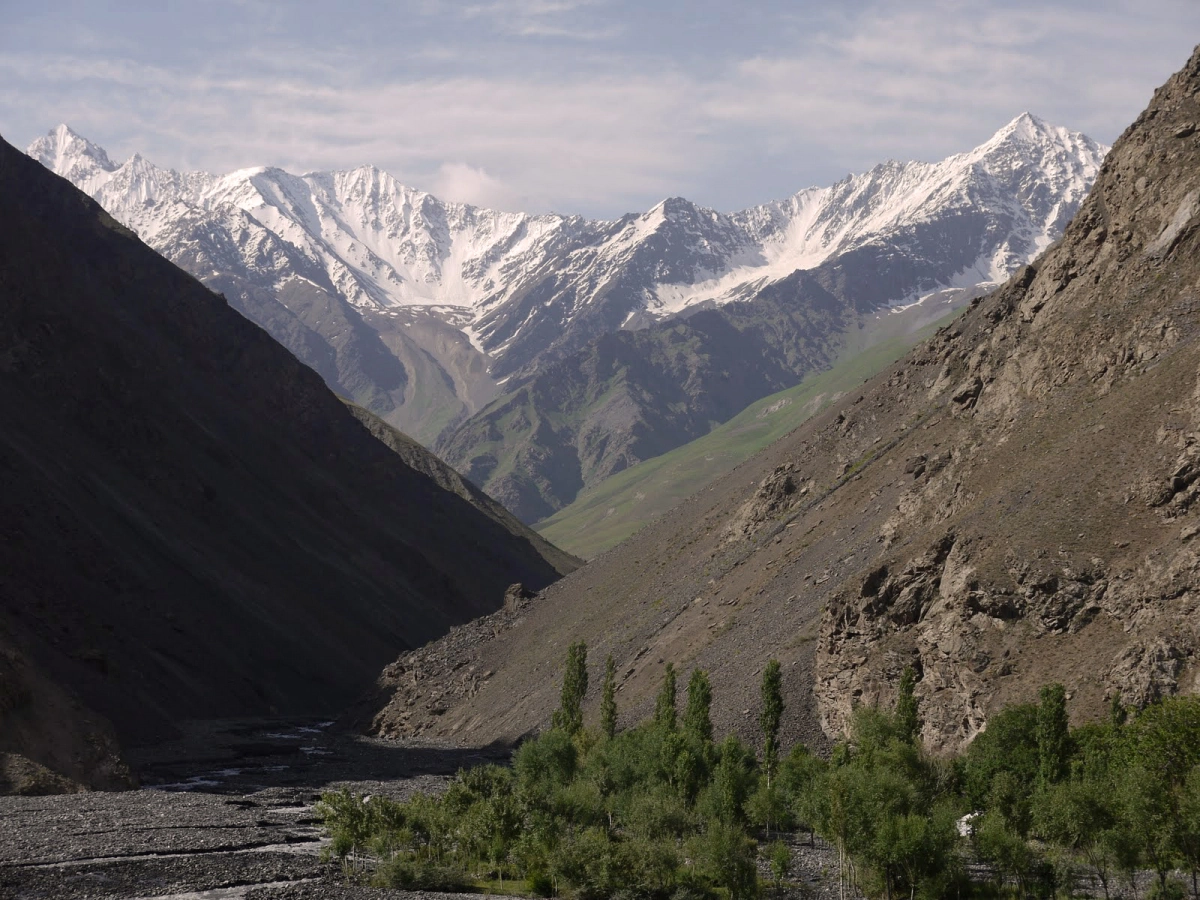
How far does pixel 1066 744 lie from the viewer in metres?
87.2

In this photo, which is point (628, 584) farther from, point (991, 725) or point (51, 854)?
point (51, 854)

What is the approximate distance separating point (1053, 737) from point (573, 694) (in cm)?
5912

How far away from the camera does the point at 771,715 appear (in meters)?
111

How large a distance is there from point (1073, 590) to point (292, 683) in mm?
125859

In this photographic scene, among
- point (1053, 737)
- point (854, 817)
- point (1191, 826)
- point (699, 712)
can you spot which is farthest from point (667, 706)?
point (1191, 826)

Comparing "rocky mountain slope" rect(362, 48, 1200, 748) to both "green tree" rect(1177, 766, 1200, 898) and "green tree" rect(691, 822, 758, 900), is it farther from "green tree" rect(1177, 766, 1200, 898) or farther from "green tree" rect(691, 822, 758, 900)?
"green tree" rect(691, 822, 758, 900)

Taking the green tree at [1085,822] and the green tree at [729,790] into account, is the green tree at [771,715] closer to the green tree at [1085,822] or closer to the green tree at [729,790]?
the green tree at [729,790]

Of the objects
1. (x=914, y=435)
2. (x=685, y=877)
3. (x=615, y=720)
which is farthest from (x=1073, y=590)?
(x=914, y=435)

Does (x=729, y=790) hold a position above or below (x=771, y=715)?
below

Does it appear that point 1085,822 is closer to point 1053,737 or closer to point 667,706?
point 1053,737

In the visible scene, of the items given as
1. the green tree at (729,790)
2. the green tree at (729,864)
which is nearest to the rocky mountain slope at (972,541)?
the green tree at (729,790)

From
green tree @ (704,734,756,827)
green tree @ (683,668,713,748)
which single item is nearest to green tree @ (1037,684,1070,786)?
green tree @ (704,734,756,827)

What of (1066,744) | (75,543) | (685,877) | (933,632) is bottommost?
(685,877)

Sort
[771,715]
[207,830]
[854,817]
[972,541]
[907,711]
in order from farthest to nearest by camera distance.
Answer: [771,715]
[972,541]
[907,711]
[207,830]
[854,817]
